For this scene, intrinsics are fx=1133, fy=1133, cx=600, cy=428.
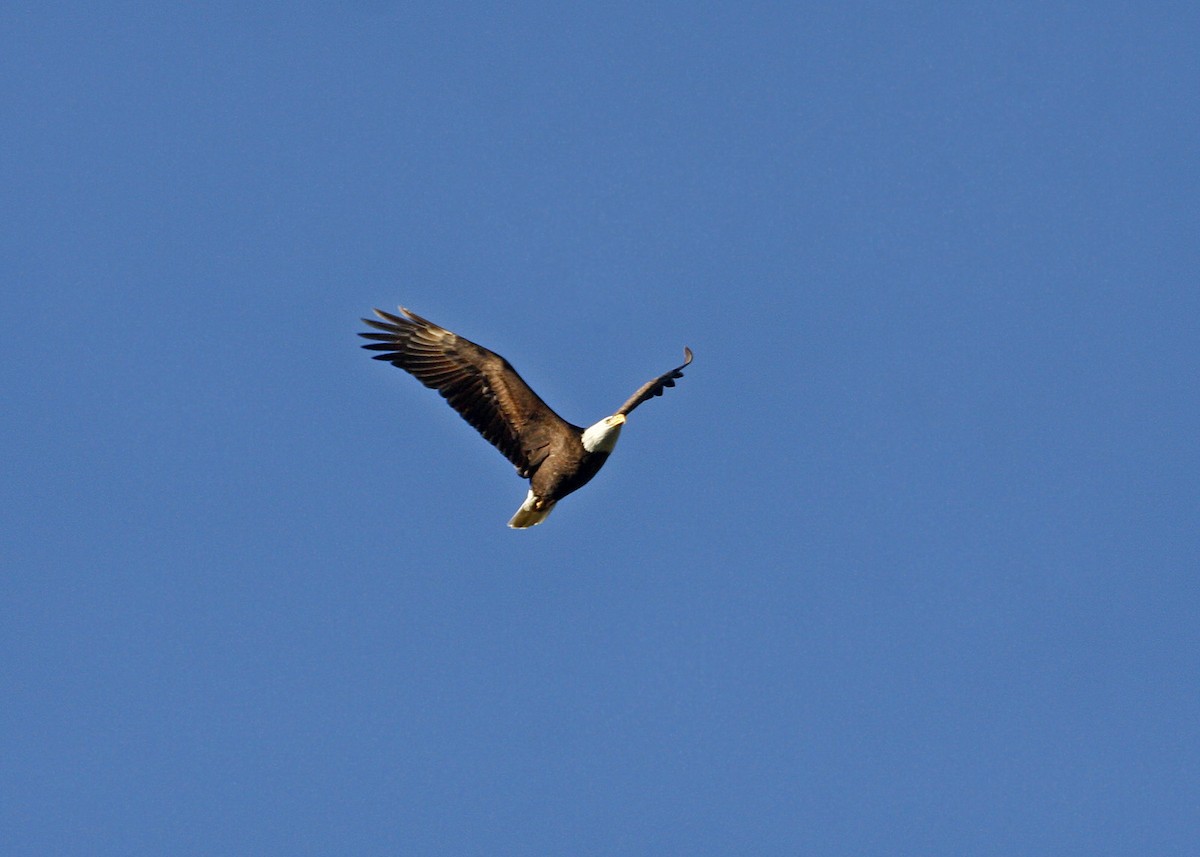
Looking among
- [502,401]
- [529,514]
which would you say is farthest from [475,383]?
[529,514]

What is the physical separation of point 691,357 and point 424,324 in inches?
155

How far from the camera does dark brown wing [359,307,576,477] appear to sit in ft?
52.7

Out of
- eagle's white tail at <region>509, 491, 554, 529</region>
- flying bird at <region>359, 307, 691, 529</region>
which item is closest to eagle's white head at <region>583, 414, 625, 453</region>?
flying bird at <region>359, 307, 691, 529</region>

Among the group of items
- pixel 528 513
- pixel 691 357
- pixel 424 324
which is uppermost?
pixel 424 324

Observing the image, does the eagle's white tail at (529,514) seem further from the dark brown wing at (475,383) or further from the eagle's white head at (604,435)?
the eagle's white head at (604,435)

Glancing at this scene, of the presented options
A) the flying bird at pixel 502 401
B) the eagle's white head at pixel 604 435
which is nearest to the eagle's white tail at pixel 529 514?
the flying bird at pixel 502 401

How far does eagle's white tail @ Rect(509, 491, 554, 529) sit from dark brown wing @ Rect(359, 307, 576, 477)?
45 cm

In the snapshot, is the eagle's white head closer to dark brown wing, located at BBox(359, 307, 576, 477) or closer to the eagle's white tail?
dark brown wing, located at BBox(359, 307, 576, 477)

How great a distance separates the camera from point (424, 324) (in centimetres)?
1638

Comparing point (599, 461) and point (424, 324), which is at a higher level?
point (424, 324)

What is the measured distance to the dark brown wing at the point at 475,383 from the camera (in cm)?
1606

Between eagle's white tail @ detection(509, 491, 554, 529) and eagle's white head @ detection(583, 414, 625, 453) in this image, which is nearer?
eagle's white head @ detection(583, 414, 625, 453)

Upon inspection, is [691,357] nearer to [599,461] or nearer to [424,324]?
[599,461]

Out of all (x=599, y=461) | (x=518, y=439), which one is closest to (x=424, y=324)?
(x=518, y=439)
